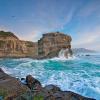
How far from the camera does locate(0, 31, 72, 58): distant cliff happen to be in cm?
7544

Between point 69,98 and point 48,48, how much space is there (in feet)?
225

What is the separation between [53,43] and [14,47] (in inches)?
574

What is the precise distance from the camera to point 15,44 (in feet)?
256

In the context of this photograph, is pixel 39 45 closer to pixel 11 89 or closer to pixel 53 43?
pixel 53 43

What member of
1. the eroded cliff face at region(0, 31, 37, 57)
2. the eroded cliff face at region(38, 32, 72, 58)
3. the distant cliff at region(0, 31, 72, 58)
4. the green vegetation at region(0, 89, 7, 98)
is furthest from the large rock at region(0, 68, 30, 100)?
the eroded cliff face at region(38, 32, 72, 58)

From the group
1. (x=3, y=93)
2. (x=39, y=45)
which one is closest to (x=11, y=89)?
(x=3, y=93)

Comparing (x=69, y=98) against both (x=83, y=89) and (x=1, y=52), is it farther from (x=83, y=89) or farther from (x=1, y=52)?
(x=1, y=52)

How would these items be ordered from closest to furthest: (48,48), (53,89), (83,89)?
(53,89) → (83,89) → (48,48)

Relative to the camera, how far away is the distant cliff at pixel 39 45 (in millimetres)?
75438

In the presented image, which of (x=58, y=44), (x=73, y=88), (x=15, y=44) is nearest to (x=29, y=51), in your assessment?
(x=15, y=44)

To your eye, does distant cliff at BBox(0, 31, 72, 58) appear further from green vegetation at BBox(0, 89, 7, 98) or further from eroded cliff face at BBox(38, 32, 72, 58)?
green vegetation at BBox(0, 89, 7, 98)

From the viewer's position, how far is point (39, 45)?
82.1 metres

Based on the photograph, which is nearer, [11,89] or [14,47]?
[11,89]

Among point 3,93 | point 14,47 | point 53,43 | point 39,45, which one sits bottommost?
point 3,93
